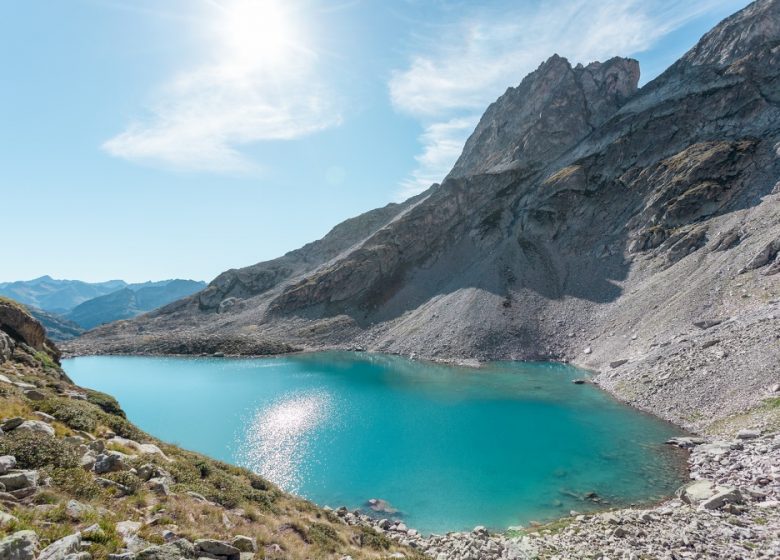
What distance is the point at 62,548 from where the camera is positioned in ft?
23.7

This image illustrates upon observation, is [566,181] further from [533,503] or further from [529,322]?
[533,503]

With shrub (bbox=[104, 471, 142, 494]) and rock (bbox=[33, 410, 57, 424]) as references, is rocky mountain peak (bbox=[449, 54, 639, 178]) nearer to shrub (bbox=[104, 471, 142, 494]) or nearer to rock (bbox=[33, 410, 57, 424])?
rock (bbox=[33, 410, 57, 424])

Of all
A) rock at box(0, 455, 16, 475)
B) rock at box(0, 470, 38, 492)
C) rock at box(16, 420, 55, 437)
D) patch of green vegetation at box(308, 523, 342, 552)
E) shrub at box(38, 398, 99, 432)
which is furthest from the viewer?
shrub at box(38, 398, 99, 432)

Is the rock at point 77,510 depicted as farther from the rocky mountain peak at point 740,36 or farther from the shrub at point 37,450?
the rocky mountain peak at point 740,36

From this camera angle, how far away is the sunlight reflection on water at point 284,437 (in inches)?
1216

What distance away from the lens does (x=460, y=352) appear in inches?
2955

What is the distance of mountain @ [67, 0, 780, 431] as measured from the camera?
1889 inches

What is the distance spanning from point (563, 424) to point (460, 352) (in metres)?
35.7

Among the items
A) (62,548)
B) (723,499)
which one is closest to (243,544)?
(62,548)

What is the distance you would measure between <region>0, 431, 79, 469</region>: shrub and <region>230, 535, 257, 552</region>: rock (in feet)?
16.7

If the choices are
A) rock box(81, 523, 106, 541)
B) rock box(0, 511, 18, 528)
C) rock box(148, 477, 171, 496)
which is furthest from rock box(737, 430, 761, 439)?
rock box(0, 511, 18, 528)

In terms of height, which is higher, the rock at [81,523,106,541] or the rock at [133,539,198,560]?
the rock at [81,523,106,541]

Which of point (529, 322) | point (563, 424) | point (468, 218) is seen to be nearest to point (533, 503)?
point (563, 424)

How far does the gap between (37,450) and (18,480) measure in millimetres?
1929
